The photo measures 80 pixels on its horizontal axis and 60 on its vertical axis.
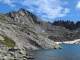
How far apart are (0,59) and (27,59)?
2964 centimetres

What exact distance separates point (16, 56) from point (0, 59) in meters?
19.0

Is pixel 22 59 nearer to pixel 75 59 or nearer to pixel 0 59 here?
pixel 0 59

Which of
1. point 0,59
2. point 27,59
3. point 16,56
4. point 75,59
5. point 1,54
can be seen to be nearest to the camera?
point 0,59

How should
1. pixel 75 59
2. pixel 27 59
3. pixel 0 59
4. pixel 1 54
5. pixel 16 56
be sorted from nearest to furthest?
pixel 0 59, pixel 1 54, pixel 16 56, pixel 27 59, pixel 75 59

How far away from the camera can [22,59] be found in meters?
126

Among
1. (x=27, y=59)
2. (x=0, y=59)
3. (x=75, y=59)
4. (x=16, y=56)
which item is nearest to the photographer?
(x=0, y=59)

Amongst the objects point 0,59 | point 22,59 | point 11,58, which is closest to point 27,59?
point 22,59

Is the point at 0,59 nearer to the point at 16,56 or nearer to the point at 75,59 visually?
the point at 16,56

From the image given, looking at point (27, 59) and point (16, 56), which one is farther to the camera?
point (27, 59)

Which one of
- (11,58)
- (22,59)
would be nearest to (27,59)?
Answer: (22,59)

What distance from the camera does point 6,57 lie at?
112812 mm

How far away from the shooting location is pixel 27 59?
5300 inches

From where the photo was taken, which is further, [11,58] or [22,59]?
[22,59]

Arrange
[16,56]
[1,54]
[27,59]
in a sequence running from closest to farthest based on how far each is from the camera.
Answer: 1. [1,54]
2. [16,56]
3. [27,59]
